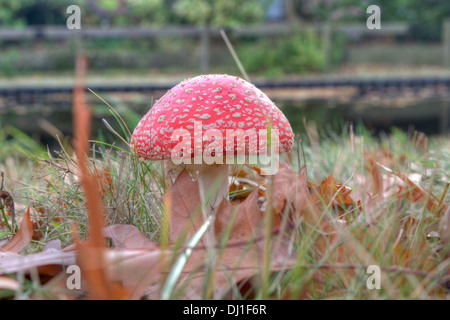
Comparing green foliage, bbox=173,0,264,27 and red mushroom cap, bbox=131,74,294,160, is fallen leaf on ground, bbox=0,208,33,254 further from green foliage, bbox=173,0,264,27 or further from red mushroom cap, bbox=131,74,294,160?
green foliage, bbox=173,0,264,27

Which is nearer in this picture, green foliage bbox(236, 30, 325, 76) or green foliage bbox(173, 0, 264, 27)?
green foliage bbox(236, 30, 325, 76)

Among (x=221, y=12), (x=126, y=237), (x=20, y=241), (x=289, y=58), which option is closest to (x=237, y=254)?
(x=126, y=237)

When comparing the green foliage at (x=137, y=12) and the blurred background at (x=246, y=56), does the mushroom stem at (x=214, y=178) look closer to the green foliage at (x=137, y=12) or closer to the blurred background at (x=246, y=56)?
the blurred background at (x=246, y=56)

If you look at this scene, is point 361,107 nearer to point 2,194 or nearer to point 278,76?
point 278,76

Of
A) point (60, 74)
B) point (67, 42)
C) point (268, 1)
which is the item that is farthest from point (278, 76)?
point (67, 42)

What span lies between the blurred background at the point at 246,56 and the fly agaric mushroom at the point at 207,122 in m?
5.48

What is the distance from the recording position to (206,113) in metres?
1.04

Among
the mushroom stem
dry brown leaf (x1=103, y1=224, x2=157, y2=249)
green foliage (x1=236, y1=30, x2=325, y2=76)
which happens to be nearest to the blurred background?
green foliage (x1=236, y1=30, x2=325, y2=76)

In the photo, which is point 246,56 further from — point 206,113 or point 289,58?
point 206,113

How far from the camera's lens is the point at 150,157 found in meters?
1.10

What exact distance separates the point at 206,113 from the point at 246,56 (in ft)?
36.3

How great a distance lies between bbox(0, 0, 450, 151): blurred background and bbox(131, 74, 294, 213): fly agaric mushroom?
18.0ft

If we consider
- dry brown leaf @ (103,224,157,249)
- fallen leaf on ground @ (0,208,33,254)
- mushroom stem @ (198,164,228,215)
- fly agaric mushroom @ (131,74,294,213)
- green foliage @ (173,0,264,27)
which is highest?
green foliage @ (173,0,264,27)

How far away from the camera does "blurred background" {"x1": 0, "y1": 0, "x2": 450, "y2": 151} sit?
8.18 m
